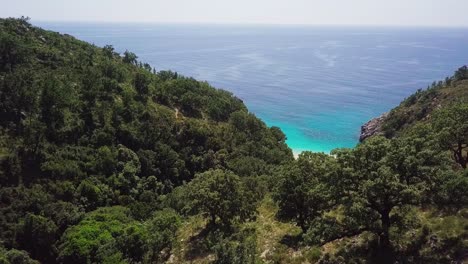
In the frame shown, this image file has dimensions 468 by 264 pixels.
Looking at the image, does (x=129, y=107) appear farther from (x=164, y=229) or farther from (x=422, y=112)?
(x=422, y=112)

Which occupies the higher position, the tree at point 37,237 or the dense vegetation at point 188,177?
the dense vegetation at point 188,177

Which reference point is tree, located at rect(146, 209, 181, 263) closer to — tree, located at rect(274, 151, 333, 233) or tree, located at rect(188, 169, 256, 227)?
tree, located at rect(188, 169, 256, 227)

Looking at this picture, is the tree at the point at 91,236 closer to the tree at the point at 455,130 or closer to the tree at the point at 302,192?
the tree at the point at 302,192

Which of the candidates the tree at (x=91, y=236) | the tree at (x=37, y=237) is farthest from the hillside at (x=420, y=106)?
the tree at (x=37, y=237)

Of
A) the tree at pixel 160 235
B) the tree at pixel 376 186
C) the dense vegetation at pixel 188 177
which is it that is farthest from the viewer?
the tree at pixel 160 235

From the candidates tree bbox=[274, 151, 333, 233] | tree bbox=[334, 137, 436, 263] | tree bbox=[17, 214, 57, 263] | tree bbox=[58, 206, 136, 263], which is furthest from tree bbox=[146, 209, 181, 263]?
tree bbox=[17, 214, 57, 263]

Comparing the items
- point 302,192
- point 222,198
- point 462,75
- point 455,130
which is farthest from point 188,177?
point 462,75

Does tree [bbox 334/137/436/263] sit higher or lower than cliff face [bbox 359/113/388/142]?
higher

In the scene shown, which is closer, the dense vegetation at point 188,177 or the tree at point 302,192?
the dense vegetation at point 188,177
